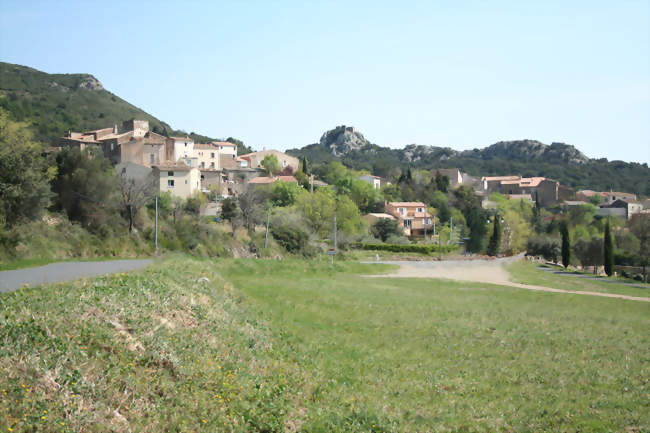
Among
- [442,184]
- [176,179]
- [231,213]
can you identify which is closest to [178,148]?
[176,179]

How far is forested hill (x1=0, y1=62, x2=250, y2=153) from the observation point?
9944 cm

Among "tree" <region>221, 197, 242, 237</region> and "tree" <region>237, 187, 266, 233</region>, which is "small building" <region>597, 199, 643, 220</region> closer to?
"tree" <region>237, 187, 266, 233</region>

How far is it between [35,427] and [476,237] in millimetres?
81084

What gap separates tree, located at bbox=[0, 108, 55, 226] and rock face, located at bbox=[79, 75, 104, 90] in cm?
14588

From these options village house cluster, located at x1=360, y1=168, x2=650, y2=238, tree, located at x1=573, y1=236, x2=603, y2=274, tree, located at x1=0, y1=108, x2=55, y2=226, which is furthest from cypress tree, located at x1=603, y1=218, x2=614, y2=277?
tree, located at x1=0, y1=108, x2=55, y2=226

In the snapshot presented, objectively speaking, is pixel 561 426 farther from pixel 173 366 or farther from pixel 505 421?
pixel 173 366

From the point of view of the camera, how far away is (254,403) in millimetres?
7520

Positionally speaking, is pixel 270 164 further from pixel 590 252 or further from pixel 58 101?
pixel 590 252

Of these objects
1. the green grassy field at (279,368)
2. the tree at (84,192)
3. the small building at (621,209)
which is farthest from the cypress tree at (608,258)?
the small building at (621,209)

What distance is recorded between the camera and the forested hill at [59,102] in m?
99.4

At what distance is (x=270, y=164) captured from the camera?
112m

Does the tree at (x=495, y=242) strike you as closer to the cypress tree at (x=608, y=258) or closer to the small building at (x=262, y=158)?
the cypress tree at (x=608, y=258)

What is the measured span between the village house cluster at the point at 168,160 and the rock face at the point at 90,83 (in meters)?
75.7

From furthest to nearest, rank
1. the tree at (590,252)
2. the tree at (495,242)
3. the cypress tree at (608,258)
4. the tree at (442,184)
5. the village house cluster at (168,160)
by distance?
the tree at (442,184)
the tree at (495,242)
the village house cluster at (168,160)
the tree at (590,252)
the cypress tree at (608,258)
